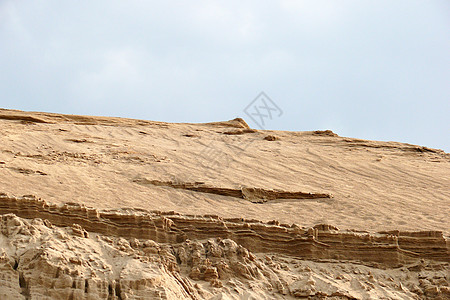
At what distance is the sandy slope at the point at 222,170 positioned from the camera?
10.6 m

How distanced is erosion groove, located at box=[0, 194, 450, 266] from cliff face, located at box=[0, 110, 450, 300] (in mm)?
18

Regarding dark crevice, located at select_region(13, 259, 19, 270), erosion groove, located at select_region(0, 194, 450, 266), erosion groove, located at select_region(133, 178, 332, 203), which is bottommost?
dark crevice, located at select_region(13, 259, 19, 270)

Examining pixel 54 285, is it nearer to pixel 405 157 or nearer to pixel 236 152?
pixel 236 152

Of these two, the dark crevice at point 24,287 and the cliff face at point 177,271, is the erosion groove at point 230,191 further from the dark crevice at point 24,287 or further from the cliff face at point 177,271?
the dark crevice at point 24,287

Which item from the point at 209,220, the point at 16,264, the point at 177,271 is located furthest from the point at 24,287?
the point at 209,220

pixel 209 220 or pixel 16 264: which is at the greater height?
pixel 209 220

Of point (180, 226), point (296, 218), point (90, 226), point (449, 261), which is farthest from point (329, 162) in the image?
point (90, 226)

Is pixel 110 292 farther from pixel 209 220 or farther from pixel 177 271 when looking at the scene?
pixel 209 220

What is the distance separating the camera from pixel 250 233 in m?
8.79

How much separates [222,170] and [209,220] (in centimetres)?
488

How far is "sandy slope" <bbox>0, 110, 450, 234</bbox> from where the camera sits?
10.6 metres

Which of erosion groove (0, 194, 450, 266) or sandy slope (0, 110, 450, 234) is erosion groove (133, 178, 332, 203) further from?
erosion groove (0, 194, 450, 266)

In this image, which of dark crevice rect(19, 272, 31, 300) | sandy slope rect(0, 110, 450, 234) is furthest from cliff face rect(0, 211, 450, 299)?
sandy slope rect(0, 110, 450, 234)

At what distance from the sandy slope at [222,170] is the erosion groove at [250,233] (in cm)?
103
